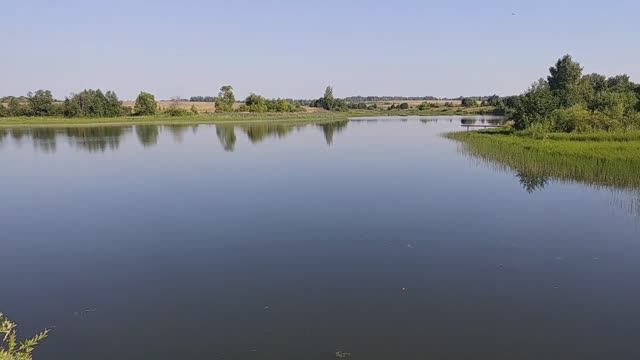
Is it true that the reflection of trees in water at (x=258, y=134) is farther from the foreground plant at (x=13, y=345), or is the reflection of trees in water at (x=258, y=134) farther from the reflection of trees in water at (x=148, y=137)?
the foreground plant at (x=13, y=345)

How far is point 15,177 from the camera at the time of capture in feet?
77.1

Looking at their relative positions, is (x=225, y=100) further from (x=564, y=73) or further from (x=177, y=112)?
(x=564, y=73)

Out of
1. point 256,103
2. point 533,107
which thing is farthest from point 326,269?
point 256,103

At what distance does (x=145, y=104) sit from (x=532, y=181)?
294 feet

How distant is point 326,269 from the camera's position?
32.2 ft

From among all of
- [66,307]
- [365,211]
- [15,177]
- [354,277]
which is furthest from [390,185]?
[15,177]

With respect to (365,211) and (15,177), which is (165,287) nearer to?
(365,211)

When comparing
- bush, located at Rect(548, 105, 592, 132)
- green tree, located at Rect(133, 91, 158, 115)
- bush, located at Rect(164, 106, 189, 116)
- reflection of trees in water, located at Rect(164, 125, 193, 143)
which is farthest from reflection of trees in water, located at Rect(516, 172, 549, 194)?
green tree, located at Rect(133, 91, 158, 115)

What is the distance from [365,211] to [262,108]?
92865 millimetres

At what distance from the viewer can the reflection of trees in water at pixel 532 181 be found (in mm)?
17875

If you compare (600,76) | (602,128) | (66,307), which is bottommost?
(66,307)

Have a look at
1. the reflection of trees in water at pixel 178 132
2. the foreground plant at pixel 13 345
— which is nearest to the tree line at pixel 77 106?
the reflection of trees in water at pixel 178 132

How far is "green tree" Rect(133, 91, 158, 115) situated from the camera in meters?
95.9

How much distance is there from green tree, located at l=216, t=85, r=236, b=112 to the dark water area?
86.6 meters
